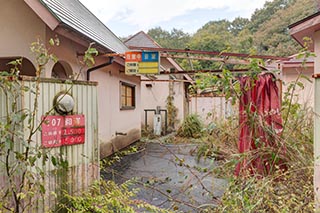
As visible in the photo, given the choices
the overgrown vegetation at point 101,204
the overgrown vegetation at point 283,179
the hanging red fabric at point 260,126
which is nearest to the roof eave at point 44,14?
the overgrown vegetation at point 283,179

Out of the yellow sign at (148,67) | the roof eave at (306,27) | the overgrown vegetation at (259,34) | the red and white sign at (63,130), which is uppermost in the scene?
the overgrown vegetation at (259,34)

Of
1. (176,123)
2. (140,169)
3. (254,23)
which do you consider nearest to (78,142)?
(140,169)

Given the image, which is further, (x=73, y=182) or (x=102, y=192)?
(x=102, y=192)

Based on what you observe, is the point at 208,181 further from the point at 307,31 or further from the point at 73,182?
the point at 307,31

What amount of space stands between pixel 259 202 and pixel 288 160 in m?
1.33

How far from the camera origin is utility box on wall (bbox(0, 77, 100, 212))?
3299 millimetres

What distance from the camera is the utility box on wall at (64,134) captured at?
10.8ft

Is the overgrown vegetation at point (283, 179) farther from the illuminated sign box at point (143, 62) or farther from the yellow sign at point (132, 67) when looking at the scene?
the yellow sign at point (132, 67)

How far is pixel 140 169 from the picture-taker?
7480mm

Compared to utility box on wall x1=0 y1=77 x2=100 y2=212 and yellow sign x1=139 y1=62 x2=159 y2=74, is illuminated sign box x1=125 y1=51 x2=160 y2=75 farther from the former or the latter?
utility box on wall x1=0 y1=77 x2=100 y2=212

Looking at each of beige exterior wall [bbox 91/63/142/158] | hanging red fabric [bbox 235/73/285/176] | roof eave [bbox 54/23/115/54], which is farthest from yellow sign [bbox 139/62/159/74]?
hanging red fabric [bbox 235/73/285/176]

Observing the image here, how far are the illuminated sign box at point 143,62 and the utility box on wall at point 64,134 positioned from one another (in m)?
3.08

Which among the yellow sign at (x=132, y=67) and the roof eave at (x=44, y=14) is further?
the yellow sign at (x=132, y=67)

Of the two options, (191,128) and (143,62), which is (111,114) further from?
(191,128)
